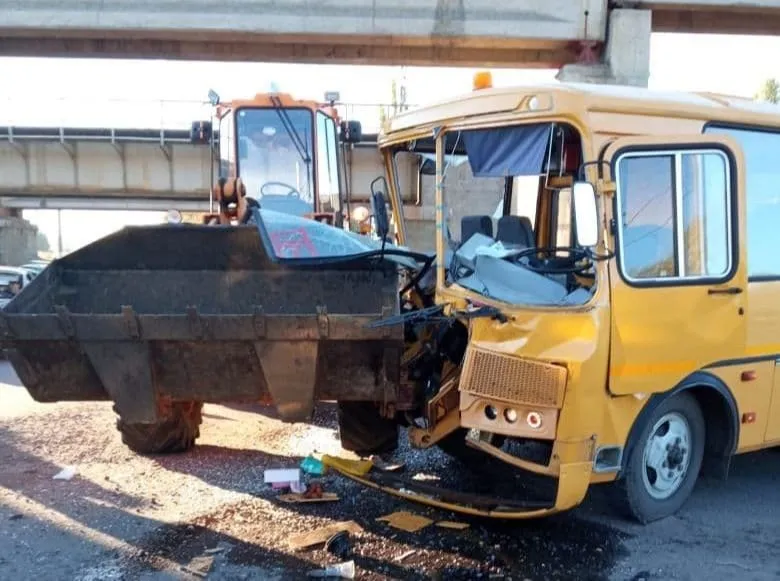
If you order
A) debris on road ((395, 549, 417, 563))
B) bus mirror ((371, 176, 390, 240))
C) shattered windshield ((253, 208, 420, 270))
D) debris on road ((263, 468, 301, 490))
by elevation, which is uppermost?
bus mirror ((371, 176, 390, 240))

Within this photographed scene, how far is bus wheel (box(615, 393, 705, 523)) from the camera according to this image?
4645mm

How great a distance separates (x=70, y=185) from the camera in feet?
77.6

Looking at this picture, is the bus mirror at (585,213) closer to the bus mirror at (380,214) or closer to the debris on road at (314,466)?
the bus mirror at (380,214)

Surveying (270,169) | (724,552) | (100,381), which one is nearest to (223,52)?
(270,169)

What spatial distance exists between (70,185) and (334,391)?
21.8m

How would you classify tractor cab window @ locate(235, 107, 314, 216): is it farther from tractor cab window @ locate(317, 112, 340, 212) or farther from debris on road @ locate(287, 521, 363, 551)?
debris on road @ locate(287, 521, 363, 551)

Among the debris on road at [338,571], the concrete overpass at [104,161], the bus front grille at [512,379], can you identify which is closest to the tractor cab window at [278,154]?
the bus front grille at [512,379]

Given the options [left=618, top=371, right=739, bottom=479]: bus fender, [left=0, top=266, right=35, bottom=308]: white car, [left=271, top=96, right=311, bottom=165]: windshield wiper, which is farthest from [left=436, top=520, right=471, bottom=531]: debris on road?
[left=0, top=266, right=35, bottom=308]: white car

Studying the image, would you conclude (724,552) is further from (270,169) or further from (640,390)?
(270,169)

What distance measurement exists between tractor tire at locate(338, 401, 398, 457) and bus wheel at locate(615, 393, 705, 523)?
1620 millimetres

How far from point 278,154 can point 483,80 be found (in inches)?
187

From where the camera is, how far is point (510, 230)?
18.2ft

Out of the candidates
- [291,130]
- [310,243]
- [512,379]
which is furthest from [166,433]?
[291,130]

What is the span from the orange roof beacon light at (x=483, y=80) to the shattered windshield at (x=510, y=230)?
32 cm
